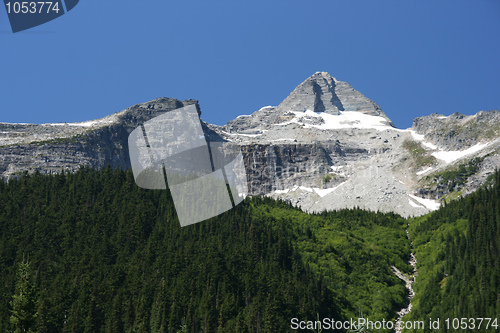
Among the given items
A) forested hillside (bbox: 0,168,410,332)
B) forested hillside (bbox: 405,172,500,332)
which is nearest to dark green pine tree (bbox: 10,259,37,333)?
forested hillside (bbox: 0,168,410,332)

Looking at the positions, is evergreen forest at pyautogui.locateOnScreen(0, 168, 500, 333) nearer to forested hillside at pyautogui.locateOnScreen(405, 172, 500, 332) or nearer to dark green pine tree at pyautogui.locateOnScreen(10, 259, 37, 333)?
forested hillside at pyautogui.locateOnScreen(405, 172, 500, 332)

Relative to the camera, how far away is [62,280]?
10800cm

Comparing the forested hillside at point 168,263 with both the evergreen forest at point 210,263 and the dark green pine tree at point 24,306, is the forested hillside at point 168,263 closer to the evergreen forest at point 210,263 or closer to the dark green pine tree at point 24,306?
the evergreen forest at point 210,263

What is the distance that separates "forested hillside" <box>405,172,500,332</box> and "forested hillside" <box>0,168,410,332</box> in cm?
802

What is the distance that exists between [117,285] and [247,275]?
84.6ft

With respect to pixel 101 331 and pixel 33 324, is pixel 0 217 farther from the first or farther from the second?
pixel 33 324

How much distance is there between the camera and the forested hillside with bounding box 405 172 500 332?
106 metres

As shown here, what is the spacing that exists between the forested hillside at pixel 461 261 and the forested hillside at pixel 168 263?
8.02 meters

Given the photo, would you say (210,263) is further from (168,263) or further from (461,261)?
(461,261)

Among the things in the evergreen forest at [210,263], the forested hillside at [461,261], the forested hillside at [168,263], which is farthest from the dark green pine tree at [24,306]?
the forested hillside at [461,261]

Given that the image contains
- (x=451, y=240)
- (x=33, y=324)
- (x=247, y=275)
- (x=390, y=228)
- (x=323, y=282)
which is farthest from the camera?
(x=390, y=228)

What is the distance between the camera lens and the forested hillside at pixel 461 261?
10562 centimetres

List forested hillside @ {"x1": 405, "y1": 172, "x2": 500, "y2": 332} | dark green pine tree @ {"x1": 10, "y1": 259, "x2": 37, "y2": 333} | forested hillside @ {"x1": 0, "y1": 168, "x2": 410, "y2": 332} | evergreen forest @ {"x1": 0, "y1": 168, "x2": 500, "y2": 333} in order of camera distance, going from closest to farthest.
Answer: dark green pine tree @ {"x1": 10, "y1": 259, "x2": 37, "y2": 333} < forested hillside @ {"x1": 0, "y1": 168, "x2": 410, "y2": 332} < evergreen forest @ {"x1": 0, "y1": 168, "x2": 500, "y2": 333} < forested hillside @ {"x1": 405, "y1": 172, "x2": 500, "y2": 332}

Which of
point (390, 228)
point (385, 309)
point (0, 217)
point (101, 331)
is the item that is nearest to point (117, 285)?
point (101, 331)
